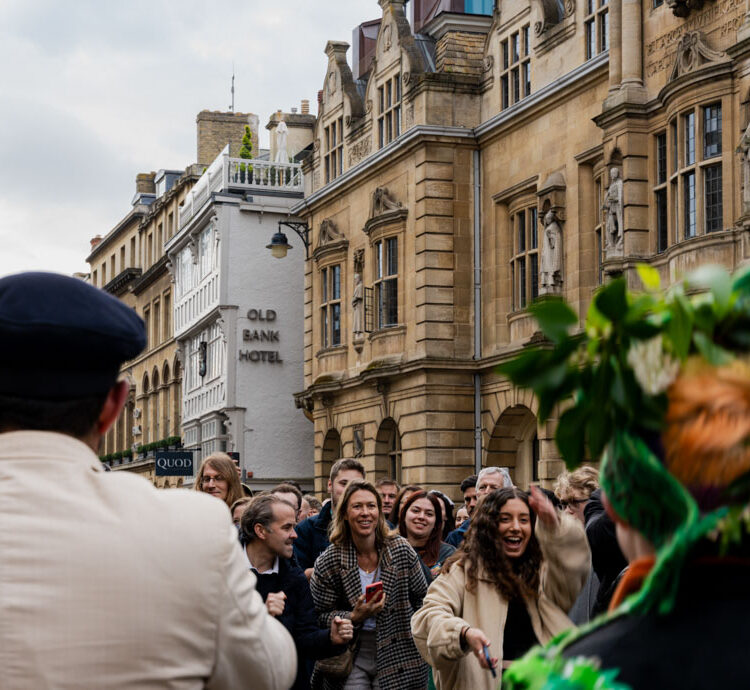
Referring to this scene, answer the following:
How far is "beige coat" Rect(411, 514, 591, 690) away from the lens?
21.0 ft

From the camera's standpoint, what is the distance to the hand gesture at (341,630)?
7375 millimetres

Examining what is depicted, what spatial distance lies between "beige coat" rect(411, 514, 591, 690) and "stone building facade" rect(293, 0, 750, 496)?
13.4 metres

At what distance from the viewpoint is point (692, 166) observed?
67.9 feet

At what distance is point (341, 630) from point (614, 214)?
1605 cm

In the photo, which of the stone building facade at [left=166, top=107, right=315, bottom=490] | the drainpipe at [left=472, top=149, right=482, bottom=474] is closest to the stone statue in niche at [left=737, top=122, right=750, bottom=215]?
the drainpipe at [left=472, top=149, right=482, bottom=474]

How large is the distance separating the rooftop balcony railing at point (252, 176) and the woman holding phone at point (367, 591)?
33.8 metres

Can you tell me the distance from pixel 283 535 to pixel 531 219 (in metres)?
20.4

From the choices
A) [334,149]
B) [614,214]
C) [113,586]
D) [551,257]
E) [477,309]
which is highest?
[334,149]

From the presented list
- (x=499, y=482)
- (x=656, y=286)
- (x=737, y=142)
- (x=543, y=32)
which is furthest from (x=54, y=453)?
(x=543, y=32)

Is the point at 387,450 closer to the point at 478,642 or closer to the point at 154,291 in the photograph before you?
the point at 478,642

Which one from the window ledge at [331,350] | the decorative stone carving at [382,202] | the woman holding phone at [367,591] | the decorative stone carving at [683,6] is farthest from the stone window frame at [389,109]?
the woman holding phone at [367,591]

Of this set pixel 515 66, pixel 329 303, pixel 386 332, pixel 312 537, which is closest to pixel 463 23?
pixel 515 66

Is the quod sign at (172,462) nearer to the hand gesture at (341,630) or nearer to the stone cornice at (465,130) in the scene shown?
the stone cornice at (465,130)

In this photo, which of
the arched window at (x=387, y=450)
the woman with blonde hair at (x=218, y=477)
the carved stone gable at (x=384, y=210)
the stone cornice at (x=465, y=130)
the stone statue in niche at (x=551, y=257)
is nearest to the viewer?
the woman with blonde hair at (x=218, y=477)
